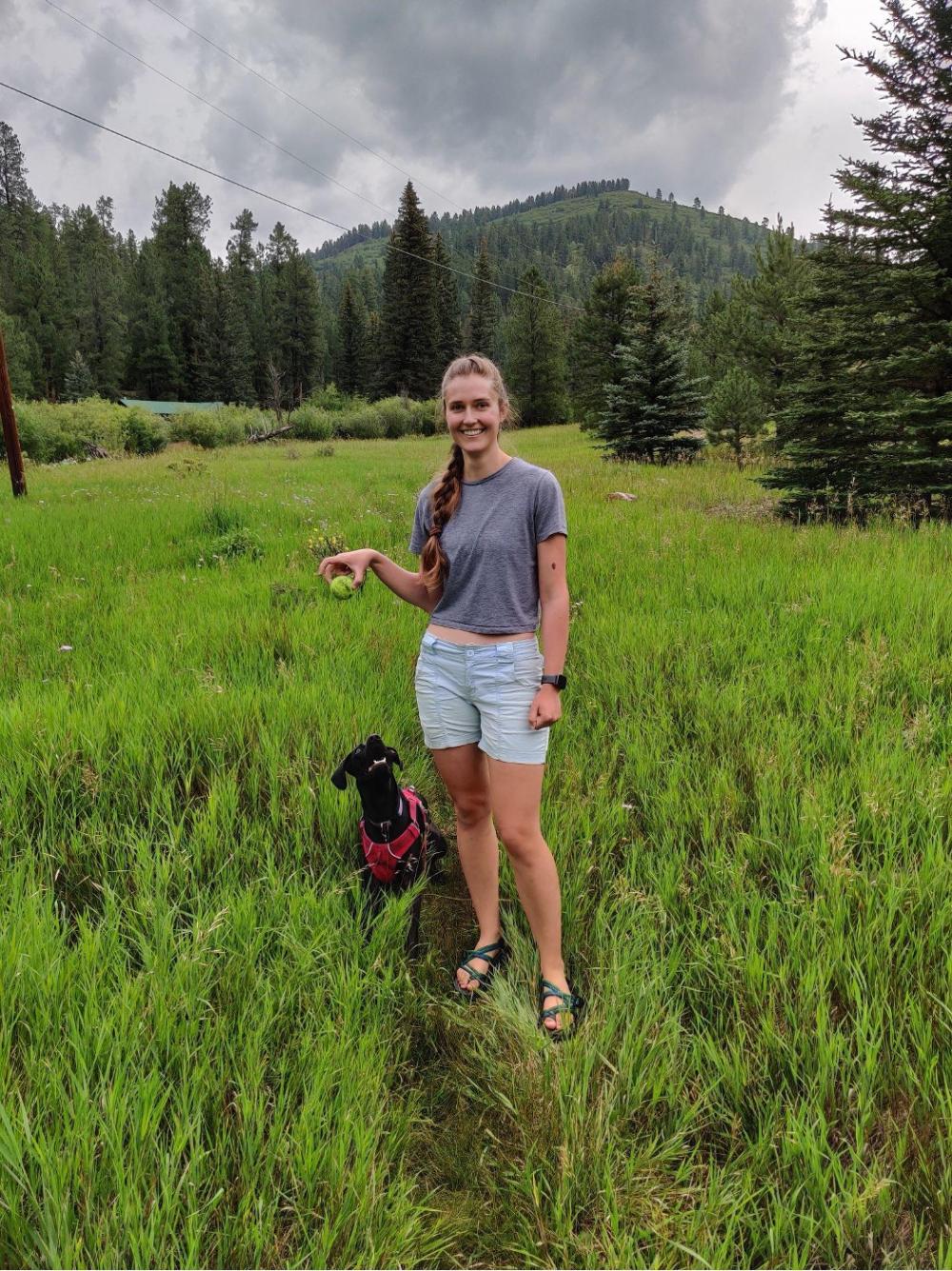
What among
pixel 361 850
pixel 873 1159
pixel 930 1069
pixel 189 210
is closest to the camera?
pixel 873 1159

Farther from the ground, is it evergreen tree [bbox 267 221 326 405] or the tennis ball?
evergreen tree [bbox 267 221 326 405]

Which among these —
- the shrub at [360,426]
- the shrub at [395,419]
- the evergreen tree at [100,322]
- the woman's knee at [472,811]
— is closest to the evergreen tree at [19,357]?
the evergreen tree at [100,322]

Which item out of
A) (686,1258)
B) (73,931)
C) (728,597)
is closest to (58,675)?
(73,931)

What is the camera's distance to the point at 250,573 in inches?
271

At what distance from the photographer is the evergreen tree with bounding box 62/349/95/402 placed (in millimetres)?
61000

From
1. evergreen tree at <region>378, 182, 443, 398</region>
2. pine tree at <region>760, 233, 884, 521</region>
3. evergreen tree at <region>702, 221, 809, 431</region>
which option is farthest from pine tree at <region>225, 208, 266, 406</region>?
pine tree at <region>760, 233, 884, 521</region>

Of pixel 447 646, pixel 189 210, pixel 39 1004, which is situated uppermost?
pixel 189 210

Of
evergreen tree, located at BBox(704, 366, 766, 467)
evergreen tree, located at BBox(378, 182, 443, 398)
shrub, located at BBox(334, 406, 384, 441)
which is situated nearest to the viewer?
evergreen tree, located at BBox(704, 366, 766, 467)

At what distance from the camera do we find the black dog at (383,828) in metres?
2.57

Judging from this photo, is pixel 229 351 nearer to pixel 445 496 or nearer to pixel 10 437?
pixel 10 437

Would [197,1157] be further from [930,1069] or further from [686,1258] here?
[930,1069]

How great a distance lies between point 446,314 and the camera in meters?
64.6

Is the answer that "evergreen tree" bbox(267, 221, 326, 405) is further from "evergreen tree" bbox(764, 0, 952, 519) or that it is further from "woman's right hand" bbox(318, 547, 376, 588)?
"woman's right hand" bbox(318, 547, 376, 588)

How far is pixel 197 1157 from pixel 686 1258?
1.22 meters
